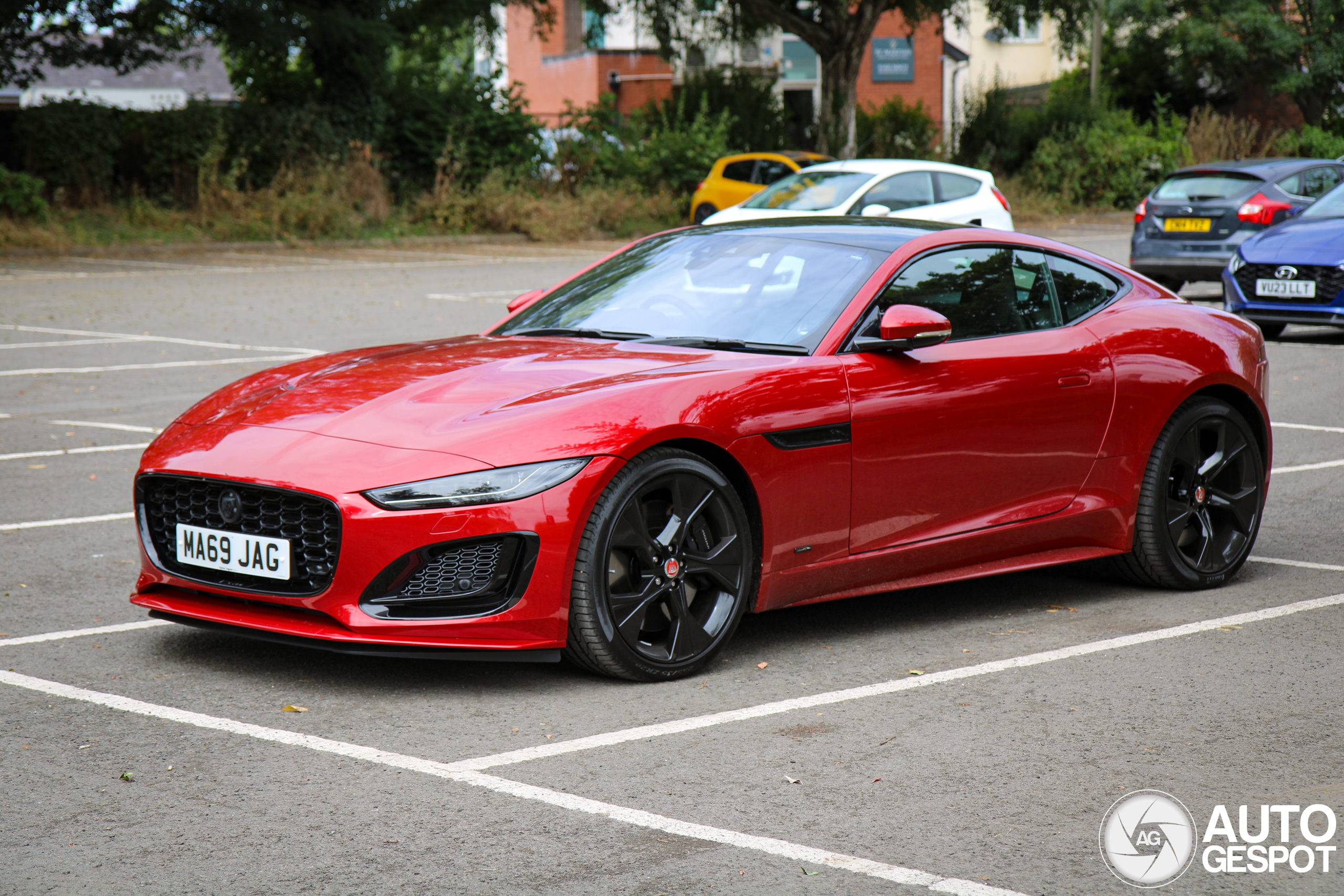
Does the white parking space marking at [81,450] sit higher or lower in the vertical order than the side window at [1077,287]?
lower

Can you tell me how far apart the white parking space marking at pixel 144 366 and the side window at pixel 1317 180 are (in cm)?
1187

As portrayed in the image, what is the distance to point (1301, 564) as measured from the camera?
6.52 m

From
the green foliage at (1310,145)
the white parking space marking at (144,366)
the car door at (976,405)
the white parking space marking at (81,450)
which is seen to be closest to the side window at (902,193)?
the white parking space marking at (144,366)

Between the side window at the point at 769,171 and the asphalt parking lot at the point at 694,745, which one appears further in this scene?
the side window at the point at 769,171

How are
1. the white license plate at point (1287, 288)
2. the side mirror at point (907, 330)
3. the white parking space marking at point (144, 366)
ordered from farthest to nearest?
the white license plate at point (1287, 288), the white parking space marking at point (144, 366), the side mirror at point (907, 330)

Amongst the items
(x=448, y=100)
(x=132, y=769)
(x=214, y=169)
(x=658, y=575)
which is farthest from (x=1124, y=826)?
(x=448, y=100)

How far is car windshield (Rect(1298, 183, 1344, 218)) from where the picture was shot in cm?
1512

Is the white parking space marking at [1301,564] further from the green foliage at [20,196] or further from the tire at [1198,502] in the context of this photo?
the green foliage at [20,196]

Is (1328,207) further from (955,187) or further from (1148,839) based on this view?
(1148,839)

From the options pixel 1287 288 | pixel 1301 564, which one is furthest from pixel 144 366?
pixel 1287 288

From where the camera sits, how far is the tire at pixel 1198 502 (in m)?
6.02

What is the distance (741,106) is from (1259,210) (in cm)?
2201

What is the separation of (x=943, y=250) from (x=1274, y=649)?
179cm

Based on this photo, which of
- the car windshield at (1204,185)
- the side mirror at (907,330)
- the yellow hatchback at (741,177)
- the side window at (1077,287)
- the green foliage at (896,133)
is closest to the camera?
the side mirror at (907,330)
